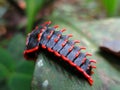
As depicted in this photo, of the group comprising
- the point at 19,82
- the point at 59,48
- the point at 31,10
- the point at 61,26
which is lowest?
the point at 19,82

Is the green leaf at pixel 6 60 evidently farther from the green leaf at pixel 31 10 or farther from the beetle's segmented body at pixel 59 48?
the beetle's segmented body at pixel 59 48

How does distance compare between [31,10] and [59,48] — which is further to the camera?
[31,10]

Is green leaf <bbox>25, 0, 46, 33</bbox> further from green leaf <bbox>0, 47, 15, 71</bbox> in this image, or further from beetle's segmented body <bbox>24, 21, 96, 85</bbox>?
beetle's segmented body <bbox>24, 21, 96, 85</bbox>

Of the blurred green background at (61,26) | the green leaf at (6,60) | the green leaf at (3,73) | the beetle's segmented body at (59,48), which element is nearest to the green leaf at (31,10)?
the blurred green background at (61,26)

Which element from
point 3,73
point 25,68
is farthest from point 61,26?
point 3,73

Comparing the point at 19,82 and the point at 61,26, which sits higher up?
the point at 61,26

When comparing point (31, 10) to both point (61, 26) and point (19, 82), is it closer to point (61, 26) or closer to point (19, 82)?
point (61, 26)

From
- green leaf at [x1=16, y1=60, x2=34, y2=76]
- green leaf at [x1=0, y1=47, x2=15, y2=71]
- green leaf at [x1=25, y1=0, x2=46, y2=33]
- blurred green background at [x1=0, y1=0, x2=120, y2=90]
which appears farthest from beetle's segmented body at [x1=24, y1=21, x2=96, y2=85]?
green leaf at [x1=25, y1=0, x2=46, y2=33]
